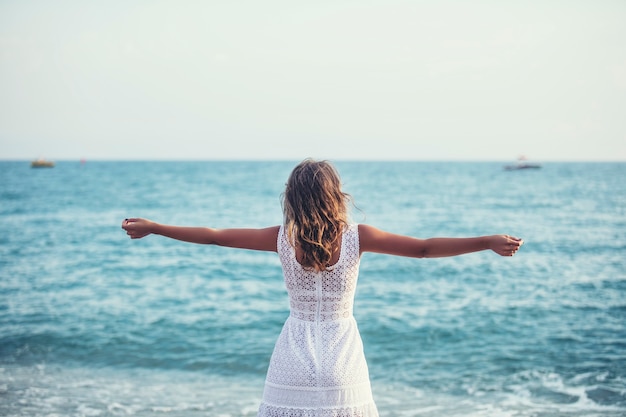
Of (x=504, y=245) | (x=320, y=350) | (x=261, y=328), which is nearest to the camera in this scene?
(x=504, y=245)

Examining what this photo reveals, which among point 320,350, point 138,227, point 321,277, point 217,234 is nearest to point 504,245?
point 321,277

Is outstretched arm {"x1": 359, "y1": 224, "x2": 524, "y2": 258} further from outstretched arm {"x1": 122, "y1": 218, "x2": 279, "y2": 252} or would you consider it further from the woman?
outstretched arm {"x1": 122, "y1": 218, "x2": 279, "y2": 252}

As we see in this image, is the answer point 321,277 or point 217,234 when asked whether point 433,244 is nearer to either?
point 321,277

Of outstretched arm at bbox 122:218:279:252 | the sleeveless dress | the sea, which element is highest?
outstretched arm at bbox 122:218:279:252

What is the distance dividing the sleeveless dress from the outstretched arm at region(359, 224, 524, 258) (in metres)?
0.08

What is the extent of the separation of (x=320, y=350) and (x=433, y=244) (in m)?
0.74

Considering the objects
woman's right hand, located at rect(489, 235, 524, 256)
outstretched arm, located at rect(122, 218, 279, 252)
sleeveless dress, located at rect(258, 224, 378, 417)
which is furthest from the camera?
outstretched arm, located at rect(122, 218, 279, 252)

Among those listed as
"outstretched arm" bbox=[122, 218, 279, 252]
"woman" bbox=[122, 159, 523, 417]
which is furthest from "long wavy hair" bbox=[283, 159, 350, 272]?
"outstretched arm" bbox=[122, 218, 279, 252]

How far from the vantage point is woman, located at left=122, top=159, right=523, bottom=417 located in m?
2.84

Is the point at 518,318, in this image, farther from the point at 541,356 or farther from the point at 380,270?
the point at 380,270

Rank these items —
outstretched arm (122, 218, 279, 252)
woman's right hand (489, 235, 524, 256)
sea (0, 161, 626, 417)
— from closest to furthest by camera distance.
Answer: woman's right hand (489, 235, 524, 256) < outstretched arm (122, 218, 279, 252) < sea (0, 161, 626, 417)

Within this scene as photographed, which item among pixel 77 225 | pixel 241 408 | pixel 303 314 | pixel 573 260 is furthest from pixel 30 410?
pixel 77 225

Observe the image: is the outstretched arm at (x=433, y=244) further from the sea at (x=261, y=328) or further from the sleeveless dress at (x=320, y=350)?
the sea at (x=261, y=328)

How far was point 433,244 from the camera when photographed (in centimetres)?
285
